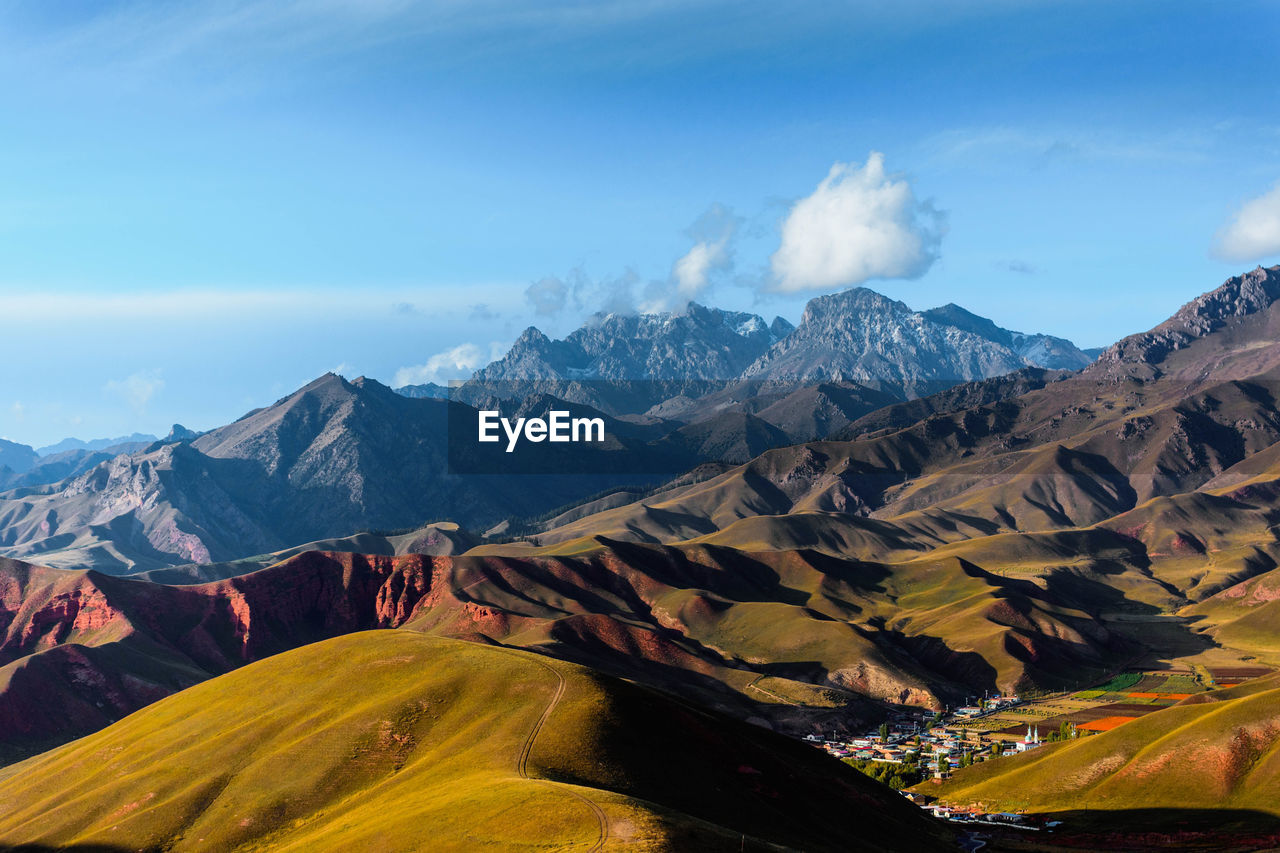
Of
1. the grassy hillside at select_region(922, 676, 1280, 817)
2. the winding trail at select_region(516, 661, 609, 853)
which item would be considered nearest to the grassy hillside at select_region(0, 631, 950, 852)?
the winding trail at select_region(516, 661, 609, 853)

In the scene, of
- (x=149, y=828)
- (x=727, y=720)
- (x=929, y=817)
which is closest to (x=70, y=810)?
(x=149, y=828)

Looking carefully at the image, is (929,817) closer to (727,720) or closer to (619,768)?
(727,720)

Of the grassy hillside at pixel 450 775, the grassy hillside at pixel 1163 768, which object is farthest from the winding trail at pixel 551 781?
the grassy hillside at pixel 1163 768

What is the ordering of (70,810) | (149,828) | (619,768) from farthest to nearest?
(70,810) → (149,828) → (619,768)

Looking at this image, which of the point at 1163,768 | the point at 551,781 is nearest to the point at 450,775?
the point at 551,781

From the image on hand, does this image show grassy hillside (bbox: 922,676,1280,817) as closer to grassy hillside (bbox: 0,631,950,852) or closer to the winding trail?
grassy hillside (bbox: 0,631,950,852)

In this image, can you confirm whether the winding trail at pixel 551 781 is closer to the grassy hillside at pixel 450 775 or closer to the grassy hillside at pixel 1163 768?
the grassy hillside at pixel 450 775
